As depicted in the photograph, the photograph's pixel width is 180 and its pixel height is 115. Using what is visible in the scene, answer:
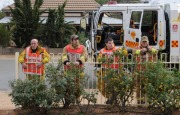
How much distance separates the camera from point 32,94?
300 inches

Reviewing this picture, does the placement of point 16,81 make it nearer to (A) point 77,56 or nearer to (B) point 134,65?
(A) point 77,56

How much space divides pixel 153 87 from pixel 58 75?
5.52 feet

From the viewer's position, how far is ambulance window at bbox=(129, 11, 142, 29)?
13.0m

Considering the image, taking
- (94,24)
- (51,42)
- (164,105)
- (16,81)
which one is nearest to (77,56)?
(16,81)

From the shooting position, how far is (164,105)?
774cm

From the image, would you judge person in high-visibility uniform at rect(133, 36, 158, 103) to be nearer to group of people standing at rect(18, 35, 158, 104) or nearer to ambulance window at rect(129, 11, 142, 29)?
group of people standing at rect(18, 35, 158, 104)

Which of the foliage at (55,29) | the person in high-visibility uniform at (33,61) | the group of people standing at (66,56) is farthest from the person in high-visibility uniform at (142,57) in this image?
the foliage at (55,29)

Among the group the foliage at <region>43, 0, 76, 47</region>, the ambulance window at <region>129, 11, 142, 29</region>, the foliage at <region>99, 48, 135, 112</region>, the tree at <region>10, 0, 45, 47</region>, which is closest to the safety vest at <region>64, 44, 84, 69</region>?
the foliage at <region>99, 48, 135, 112</region>

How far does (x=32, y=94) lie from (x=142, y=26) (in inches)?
249

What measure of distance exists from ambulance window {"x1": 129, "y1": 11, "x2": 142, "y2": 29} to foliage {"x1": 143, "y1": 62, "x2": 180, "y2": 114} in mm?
5270

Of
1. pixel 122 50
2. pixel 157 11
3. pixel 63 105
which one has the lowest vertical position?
pixel 63 105

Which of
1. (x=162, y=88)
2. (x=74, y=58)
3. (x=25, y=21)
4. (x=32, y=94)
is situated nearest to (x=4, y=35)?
(x=25, y=21)

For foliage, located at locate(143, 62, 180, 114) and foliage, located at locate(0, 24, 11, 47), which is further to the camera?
foliage, located at locate(0, 24, 11, 47)

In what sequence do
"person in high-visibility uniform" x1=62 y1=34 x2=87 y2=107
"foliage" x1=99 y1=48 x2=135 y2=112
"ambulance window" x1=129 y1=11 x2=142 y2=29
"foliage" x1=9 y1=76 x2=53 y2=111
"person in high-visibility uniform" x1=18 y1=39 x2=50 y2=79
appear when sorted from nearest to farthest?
"foliage" x1=9 y1=76 x2=53 y2=111
"foliage" x1=99 y1=48 x2=135 y2=112
"person in high-visibility uniform" x1=62 y1=34 x2=87 y2=107
"person in high-visibility uniform" x1=18 y1=39 x2=50 y2=79
"ambulance window" x1=129 y1=11 x2=142 y2=29
